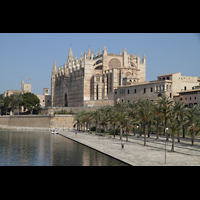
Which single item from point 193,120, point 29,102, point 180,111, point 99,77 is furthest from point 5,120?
point 193,120

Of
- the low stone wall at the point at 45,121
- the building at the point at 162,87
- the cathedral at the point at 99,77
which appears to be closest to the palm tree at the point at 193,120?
the building at the point at 162,87

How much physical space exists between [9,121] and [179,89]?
37084 millimetres

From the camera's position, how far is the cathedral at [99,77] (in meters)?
56.7

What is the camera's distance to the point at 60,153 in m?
24.3

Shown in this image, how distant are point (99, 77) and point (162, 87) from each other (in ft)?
67.9

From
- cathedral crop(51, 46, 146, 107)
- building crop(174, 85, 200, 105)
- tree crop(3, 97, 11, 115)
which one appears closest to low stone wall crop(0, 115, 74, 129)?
cathedral crop(51, 46, 146, 107)

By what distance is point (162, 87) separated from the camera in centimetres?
4191

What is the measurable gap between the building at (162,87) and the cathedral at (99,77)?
558cm

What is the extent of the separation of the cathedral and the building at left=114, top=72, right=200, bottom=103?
18.3ft

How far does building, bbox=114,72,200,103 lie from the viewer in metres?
41.7
